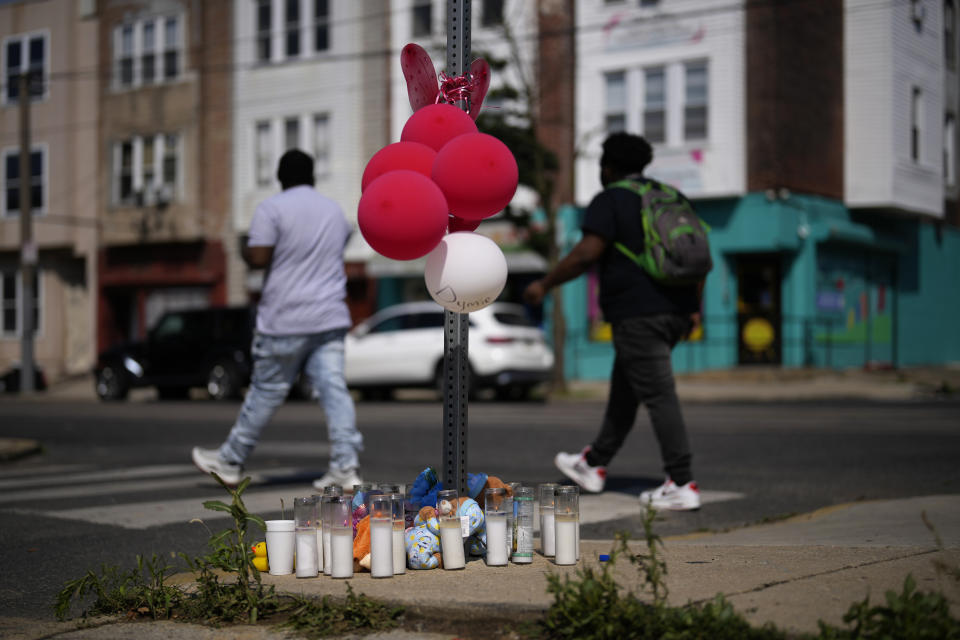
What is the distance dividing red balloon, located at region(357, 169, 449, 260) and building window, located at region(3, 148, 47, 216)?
110 ft

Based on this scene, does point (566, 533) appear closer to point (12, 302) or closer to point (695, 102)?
point (695, 102)

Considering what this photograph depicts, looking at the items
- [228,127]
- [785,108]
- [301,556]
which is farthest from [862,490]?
[228,127]

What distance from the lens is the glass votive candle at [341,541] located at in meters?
3.81

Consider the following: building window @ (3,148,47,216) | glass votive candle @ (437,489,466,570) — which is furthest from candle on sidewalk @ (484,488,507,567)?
building window @ (3,148,47,216)

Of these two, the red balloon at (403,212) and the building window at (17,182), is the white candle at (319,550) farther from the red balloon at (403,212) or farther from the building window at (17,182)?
the building window at (17,182)

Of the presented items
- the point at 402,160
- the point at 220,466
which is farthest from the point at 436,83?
the point at 220,466

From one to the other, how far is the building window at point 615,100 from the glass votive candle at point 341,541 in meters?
22.6

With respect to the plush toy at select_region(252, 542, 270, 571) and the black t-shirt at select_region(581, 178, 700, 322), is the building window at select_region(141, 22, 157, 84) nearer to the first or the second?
the black t-shirt at select_region(581, 178, 700, 322)

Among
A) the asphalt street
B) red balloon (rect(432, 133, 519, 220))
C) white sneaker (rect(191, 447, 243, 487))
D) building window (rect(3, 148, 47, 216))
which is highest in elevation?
building window (rect(3, 148, 47, 216))

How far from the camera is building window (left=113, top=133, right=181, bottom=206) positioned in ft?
105

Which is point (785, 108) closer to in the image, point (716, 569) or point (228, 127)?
point (228, 127)

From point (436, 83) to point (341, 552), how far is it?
1847 mm

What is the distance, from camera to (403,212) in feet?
12.5

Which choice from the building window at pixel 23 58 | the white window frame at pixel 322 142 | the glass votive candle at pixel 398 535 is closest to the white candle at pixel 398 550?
the glass votive candle at pixel 398 535
